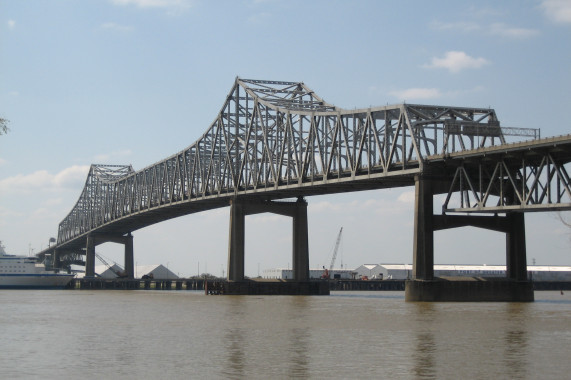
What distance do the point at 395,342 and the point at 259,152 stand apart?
283 feet

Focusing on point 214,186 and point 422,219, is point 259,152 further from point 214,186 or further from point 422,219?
point 422,219

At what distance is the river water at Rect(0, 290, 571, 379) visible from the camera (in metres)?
34.8

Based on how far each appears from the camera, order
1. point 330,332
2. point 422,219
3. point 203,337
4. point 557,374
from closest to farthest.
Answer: point 557,374 < point 203,337 < point 330,332 < point 422,219

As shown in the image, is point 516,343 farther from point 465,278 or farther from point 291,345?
point 465,278

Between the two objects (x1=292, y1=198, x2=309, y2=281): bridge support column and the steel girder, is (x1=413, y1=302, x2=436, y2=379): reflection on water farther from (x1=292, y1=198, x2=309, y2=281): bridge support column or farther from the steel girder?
(x1=292, y1=198, x2=309, y2=281): bridge support column

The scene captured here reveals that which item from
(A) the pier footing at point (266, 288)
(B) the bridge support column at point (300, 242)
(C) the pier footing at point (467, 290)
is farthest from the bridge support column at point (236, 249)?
(C) the pier footing at point (467, 290)

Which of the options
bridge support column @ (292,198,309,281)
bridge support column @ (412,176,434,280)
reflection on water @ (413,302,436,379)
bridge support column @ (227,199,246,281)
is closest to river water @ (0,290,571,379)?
reflection on water @ (413,302,436,379)

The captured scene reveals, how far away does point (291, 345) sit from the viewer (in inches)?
1746

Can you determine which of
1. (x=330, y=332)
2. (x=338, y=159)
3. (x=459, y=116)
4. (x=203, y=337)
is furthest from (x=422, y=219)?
(x=203, y=337)

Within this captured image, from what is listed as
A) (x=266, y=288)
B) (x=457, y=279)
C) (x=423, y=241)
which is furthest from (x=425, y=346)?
(x=266, y=288)

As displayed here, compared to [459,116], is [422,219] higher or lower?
lower

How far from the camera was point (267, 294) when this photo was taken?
4823 inches

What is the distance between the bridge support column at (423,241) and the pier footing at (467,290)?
93 centimetres

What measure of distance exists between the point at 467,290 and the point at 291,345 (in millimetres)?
42624
